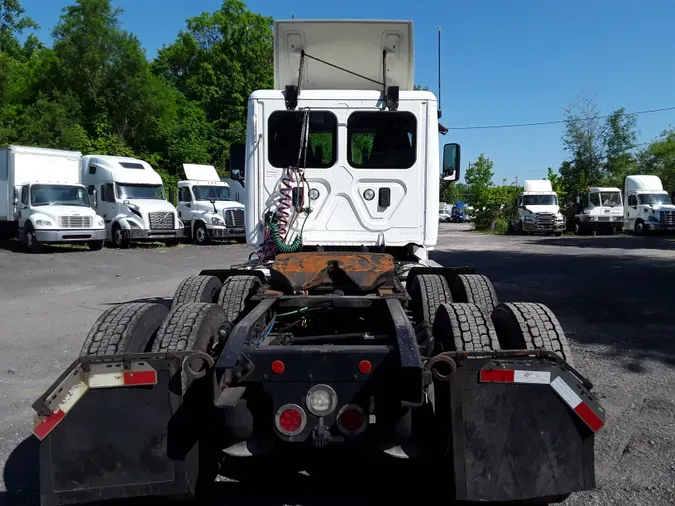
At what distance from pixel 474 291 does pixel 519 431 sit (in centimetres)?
222

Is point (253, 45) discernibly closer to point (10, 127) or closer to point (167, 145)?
point (167, 145)

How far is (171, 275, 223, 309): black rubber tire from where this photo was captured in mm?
5087

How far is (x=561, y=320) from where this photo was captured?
28.3 ft

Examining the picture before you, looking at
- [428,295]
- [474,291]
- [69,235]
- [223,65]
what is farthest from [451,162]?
[223,65]

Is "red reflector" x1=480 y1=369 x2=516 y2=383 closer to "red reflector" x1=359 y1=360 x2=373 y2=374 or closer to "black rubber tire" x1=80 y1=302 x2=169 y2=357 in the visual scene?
"red reflector" x1=359 y1=360 x2=373 y2=374

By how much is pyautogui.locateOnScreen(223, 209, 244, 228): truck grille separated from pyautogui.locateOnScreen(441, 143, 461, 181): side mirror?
18738mm

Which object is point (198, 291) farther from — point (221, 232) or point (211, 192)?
point (211, 192)

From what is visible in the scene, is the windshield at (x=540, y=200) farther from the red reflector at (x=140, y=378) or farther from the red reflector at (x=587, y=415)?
the red reflector at (x=140, y=378)

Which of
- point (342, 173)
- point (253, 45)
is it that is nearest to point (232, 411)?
point (342, 173)

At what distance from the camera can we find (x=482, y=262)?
676 inches

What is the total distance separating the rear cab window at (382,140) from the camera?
6.16 meters

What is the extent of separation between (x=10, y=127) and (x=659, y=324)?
108 ft

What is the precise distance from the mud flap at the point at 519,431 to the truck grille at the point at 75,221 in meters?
19.6

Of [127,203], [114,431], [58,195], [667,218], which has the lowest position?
[114,431]
